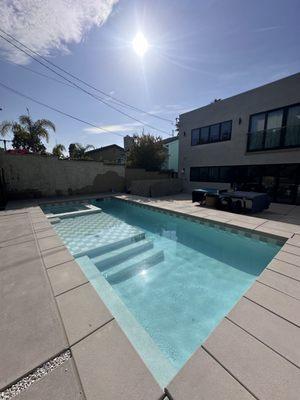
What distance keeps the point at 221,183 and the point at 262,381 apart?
10.6m

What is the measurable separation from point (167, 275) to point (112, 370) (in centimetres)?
257

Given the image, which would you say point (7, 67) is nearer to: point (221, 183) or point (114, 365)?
point (114, 365)

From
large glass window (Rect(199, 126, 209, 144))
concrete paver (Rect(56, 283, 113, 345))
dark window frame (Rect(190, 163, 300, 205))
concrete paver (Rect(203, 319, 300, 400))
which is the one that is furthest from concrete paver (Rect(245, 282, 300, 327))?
large glass window (Rect(199, 126, 209, 144))

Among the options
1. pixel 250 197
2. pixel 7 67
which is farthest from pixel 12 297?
pixel 7 67

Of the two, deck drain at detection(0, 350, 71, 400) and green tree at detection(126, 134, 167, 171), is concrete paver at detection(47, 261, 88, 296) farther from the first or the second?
green tree at detection(126, 134, 167, 171)

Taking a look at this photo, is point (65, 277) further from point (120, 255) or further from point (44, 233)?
point (44, 233)

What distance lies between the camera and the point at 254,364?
143 cm

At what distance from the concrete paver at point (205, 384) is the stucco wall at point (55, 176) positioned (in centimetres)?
1099

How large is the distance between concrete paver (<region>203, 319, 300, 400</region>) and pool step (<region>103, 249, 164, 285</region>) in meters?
2.36

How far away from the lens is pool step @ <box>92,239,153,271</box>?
4.08 meters

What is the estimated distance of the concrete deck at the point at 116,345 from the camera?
1.24 m

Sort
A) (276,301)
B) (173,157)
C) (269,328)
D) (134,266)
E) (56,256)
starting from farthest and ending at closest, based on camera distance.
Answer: (173,157) → (134,266) → (56,256) → (276,301) → (269,328)

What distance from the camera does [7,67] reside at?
7.66 meters

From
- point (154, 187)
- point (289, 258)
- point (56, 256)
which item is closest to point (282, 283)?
point (289, 258)
